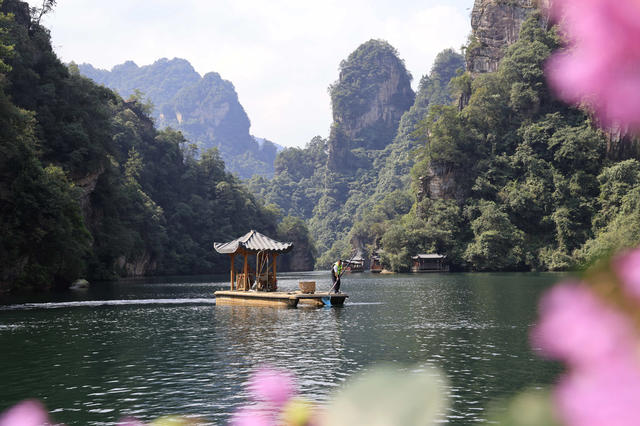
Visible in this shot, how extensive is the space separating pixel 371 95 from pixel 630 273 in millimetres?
195010

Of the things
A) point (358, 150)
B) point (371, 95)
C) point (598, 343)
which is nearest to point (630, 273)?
point (598, 343)

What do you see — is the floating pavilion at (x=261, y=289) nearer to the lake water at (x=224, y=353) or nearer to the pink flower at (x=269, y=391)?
the lake water at (x=224, y=353)

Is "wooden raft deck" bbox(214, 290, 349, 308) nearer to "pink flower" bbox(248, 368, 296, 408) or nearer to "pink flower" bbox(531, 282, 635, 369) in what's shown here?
"pink flower" bbox(248, 368, 296, 408)

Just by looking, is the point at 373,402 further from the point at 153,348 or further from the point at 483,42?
the point at 483,42

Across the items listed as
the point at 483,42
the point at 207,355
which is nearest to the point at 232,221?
the point at 483,42

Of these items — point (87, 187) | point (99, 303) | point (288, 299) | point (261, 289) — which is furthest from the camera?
point (87, 187)

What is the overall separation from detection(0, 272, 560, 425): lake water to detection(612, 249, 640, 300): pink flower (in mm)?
6939

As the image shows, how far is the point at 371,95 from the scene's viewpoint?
19100cm

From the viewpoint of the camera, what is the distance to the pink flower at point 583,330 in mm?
319

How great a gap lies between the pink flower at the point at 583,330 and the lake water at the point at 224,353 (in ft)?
22.7

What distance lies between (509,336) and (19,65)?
135 feet

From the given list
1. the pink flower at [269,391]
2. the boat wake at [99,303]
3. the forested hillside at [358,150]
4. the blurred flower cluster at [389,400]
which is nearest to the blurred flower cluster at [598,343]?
the blurred flower cluster at [389,400]

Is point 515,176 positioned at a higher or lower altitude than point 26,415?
higher

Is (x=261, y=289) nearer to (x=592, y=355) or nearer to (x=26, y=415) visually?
(x=26, y=415)
